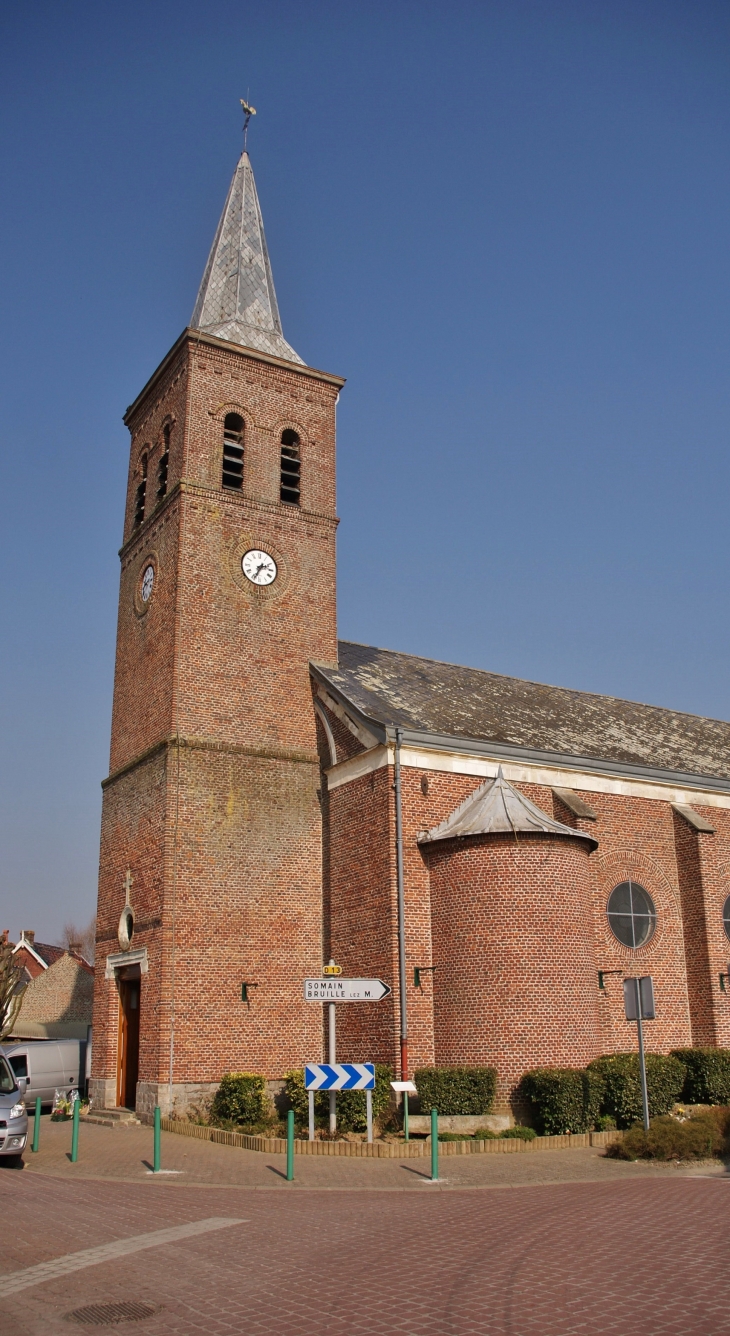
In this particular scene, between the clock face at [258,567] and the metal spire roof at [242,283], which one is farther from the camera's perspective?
the metal spire roof at [242,283]

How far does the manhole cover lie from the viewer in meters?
7.06

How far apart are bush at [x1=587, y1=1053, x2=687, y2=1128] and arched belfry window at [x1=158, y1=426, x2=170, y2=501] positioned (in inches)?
626

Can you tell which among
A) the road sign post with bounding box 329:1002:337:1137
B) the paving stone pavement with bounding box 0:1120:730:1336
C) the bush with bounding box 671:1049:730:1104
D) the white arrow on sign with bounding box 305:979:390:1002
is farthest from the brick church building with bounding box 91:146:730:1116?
the paving stone pavement with bounding box 0:1120:730:1336

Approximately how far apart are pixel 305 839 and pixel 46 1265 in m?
13.5

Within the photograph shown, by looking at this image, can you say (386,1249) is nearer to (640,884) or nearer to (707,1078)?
(707,1078)

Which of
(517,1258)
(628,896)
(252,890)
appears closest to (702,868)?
(628,896)

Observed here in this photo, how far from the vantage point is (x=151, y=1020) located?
19.8 m

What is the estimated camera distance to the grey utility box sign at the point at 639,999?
51.7 feet

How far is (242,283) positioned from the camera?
28.2 m

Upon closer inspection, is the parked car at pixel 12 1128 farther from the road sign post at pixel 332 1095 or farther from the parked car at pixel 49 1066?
the parked car at pixel 49 1066

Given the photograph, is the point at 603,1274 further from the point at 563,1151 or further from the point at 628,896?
the point at 628,896

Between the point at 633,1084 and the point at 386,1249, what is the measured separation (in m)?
9.68

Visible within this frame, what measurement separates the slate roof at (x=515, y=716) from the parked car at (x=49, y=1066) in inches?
448

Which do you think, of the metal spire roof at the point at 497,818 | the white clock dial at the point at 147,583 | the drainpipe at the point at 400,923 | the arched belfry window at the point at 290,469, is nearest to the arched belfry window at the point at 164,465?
the white clock dial at the point at 147,583
